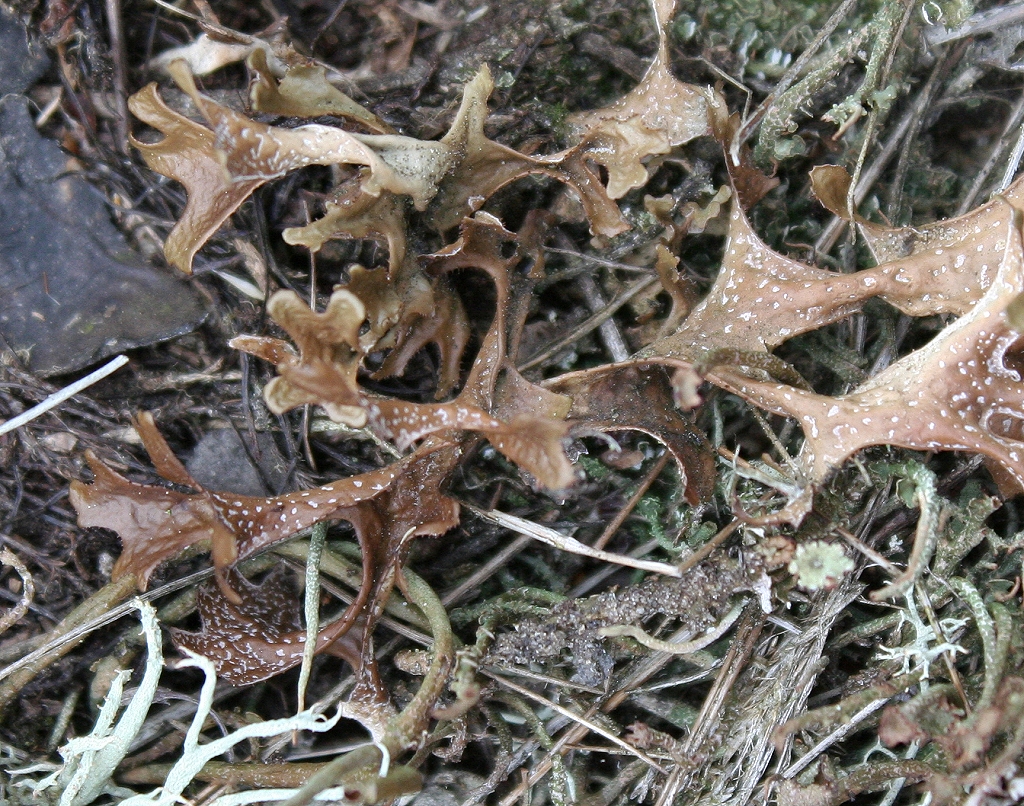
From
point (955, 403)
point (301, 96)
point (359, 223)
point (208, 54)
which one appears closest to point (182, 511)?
point (359, 223)

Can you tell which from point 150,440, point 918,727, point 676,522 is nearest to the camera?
point 918,727

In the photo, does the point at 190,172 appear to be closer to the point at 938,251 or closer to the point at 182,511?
the point at 182,511

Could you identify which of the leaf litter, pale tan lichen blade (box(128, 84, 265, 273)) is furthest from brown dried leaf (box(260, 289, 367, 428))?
pale tan lichen blade (box(128, 84, 265, 273))

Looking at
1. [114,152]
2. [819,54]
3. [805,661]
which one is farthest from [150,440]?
[819,54]

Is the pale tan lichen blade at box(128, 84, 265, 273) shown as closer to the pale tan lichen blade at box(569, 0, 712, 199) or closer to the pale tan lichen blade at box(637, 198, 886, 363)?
the pale tan lichen blade at box(569, 0, 712, 199)

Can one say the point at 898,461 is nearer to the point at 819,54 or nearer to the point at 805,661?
the point at 805,661

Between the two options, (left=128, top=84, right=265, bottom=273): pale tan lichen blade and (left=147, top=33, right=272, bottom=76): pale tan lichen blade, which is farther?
(left=147, top=33, right=272, bottom=76): pale tan lichen blade
